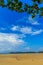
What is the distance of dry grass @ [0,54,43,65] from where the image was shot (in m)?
1.08

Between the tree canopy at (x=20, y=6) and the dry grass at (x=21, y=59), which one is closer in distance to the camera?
the tree canopy at (x=20, y=6)

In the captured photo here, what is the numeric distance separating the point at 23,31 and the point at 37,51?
7.5 inches

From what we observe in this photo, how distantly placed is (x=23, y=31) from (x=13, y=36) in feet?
0.29

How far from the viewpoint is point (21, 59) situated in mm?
1119

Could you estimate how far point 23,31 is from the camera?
113 cm

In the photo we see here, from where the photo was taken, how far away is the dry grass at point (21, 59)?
1081 mm

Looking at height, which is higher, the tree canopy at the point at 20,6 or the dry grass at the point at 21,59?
the tree canopy at the point at 20,6

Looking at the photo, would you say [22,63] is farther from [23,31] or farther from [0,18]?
[0,18]

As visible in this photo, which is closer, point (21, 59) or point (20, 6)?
point (20, 6)

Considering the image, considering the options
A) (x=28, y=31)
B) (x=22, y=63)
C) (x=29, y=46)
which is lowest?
(x=22, y=63)

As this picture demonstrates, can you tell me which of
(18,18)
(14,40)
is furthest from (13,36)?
(18,18)

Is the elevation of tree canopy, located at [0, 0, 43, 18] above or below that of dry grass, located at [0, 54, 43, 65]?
above

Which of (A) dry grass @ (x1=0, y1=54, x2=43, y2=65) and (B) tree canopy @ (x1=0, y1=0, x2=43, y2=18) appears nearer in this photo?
(B) tree canopy @ (x1=0, y1=0, x2=43, y2=18)

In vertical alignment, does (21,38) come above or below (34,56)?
above
